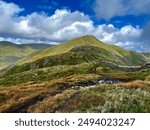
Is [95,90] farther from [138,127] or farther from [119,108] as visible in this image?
[138,127]

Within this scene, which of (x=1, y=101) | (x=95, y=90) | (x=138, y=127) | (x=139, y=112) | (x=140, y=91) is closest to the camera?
(x=138, y=127)

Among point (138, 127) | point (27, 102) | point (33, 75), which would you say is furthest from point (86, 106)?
point (33, 75)

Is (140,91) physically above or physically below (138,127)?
above

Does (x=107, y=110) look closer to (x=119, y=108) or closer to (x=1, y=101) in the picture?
(x=119, y=108)

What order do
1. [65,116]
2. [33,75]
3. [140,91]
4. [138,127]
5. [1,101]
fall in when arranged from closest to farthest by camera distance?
[138,127] → [65,116] → [140,91] → [1,101] → [33,75]

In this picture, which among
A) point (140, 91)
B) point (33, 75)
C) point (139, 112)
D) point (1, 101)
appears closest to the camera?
point (139, 112)

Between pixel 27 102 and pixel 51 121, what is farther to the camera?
pixel 27 102

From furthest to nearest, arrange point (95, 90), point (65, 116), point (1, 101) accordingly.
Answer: point (1, 101)
point (95, 90)
point (65, 116)

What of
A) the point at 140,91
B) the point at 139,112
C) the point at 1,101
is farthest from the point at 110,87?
the point at 1,101

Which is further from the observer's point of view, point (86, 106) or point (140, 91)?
point (140, 91)
